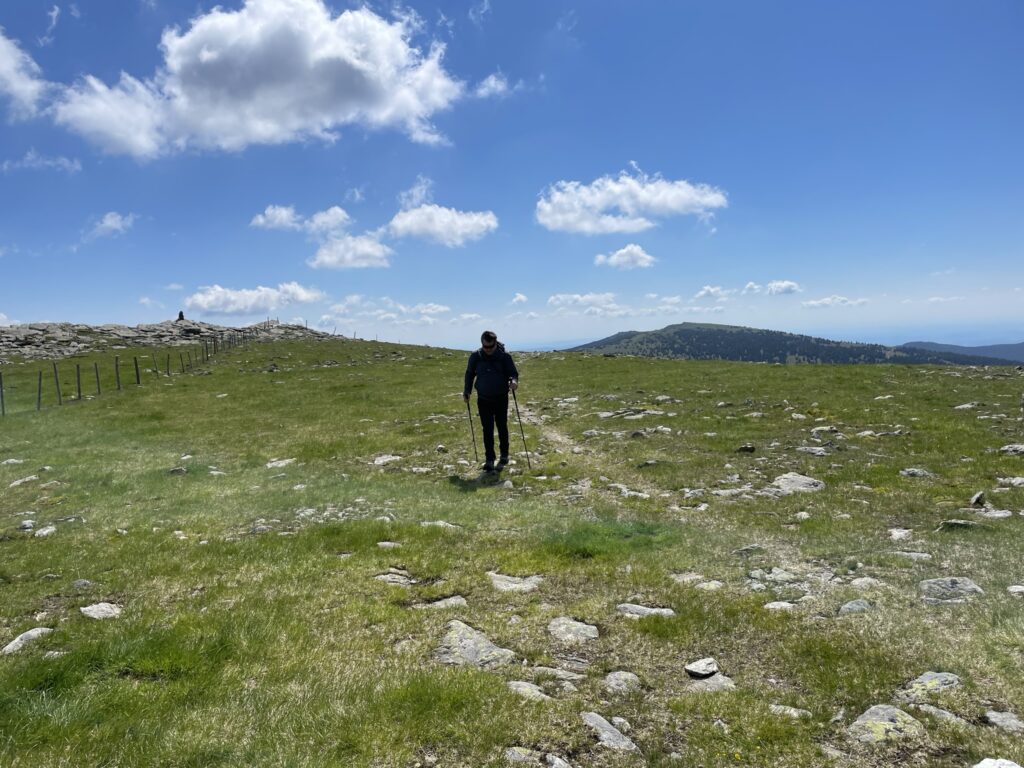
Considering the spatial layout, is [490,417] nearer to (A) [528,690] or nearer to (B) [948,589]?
(B) [948,589]

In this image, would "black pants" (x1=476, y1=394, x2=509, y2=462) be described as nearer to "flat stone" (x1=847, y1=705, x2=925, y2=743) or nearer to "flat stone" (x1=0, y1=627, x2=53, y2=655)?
"flat stone" (x1=0, y1=627, x2=53, y2=655)

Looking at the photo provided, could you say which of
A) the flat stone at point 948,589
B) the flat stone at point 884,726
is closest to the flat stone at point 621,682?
the flat stone at point 884,726

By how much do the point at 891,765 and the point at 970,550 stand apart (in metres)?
7.05

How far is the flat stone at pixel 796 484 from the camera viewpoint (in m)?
15.3

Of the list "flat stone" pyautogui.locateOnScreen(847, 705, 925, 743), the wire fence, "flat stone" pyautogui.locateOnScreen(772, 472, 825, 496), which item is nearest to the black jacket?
"flat stone" pyautogui.locateOnScreen(772, 472, 825, 496)

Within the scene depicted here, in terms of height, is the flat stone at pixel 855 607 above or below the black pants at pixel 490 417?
below

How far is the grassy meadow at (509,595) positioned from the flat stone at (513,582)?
0.53ft

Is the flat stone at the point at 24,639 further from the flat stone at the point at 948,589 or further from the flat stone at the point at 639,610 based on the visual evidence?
the flat stone at the point at 948,589

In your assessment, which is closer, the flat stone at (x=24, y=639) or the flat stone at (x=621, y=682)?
→ the flat stone at (x=621, y=682)

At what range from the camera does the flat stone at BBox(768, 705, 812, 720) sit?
19.7ft

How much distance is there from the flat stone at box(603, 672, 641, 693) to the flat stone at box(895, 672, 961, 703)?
2742 mm

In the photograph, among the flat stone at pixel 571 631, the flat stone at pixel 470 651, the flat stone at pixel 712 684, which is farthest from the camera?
the flat stone at pixel 571 631

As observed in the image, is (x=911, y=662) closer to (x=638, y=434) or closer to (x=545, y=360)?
(x=638, y=434)

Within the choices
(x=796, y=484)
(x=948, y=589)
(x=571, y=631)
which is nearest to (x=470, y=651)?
(x=571, y=631)
